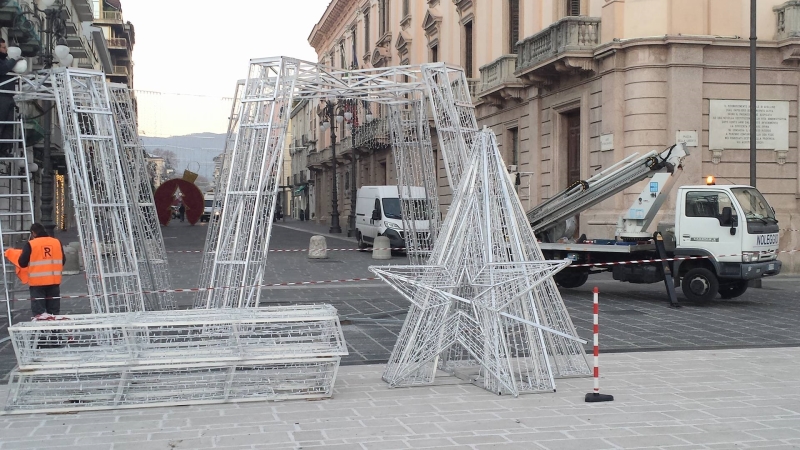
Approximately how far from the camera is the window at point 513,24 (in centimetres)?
2819

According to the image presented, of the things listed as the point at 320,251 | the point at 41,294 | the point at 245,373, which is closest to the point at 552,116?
the point at 320,251

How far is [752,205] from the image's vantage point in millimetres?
14820

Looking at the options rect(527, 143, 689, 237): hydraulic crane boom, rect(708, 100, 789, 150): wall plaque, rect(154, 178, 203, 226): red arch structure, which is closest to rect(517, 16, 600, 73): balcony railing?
rect(708, 100, 789, 150): wall plaque

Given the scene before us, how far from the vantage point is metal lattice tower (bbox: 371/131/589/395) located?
7.87 metres

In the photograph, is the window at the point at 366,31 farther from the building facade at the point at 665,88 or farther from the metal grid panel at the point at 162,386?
the metal grid panel at the point at 162,386

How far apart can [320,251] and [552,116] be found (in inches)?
288

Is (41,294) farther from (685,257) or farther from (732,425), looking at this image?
(685,257)

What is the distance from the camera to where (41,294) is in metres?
10.8

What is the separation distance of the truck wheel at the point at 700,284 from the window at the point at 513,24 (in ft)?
47.8

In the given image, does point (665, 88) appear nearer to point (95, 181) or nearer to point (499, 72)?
point (499, 72)

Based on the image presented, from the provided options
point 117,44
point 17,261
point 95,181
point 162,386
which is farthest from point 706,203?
point 117,44

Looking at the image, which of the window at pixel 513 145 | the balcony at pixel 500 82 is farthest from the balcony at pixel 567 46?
the window at pixel 513 145

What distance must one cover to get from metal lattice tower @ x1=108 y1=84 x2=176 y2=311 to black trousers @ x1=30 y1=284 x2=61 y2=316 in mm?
1395

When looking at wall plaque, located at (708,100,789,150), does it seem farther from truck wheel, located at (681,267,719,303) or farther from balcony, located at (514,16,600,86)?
truck wheel, located at (681,267,719,303)
